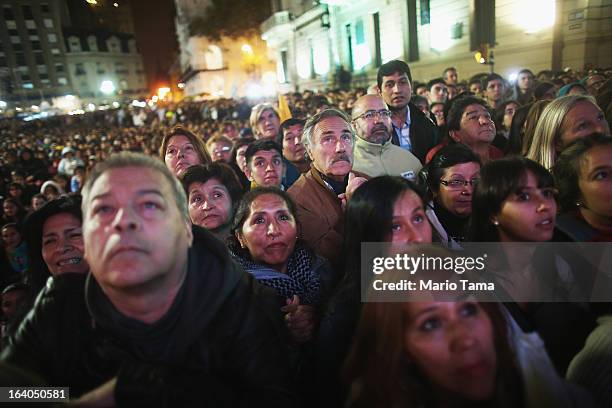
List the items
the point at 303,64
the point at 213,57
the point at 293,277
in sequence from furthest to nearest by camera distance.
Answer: the point at 213,57 → the point at 303,64 → the point at 293,277

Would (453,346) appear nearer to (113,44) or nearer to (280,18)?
(280,18)

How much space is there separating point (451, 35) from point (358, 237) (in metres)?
18.2

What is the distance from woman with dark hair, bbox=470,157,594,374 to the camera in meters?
1.75

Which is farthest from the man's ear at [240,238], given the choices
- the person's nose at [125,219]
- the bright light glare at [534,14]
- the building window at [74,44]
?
the building window at [74,44]

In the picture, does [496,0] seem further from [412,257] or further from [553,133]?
[412,257]

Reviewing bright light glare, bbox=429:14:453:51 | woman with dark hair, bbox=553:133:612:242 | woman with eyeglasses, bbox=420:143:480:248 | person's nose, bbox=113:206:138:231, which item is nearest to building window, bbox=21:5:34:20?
bright light glare, bbox=429:14:453:51

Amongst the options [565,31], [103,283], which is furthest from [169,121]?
[103,283]

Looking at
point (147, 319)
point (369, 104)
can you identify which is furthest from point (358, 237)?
point (369, 104)

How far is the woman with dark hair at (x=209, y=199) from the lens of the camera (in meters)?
2.82

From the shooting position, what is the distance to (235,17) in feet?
Result: 152

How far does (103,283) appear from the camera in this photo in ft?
4.17

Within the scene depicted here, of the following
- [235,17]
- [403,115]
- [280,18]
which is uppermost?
[235,17]

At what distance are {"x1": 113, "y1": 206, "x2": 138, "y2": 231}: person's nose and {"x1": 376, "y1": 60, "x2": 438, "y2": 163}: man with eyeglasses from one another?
3515mm

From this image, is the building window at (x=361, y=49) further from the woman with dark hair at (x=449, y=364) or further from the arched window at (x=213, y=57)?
the arched window at (x=213, y=57)
